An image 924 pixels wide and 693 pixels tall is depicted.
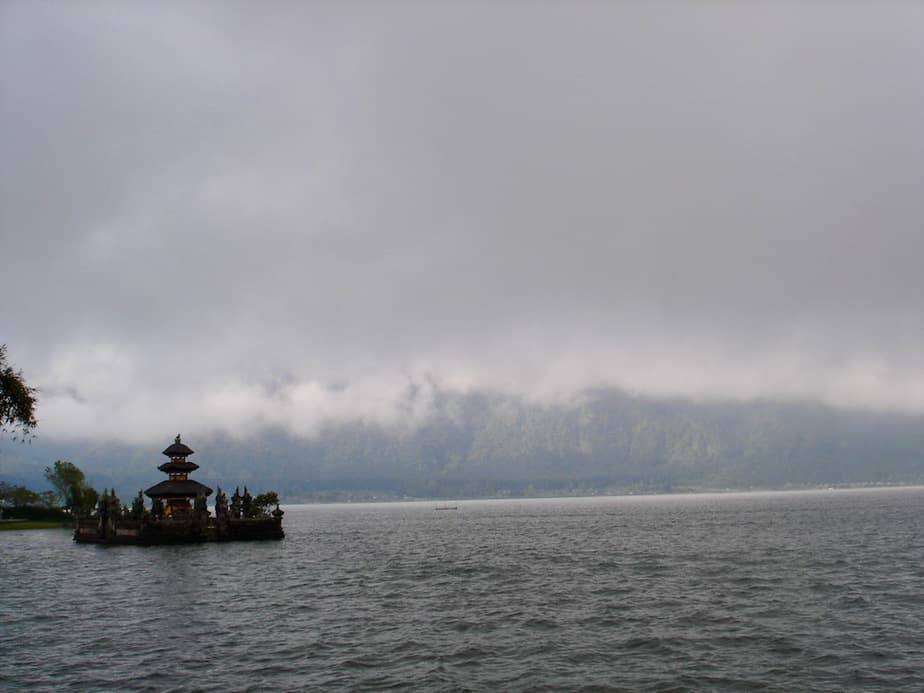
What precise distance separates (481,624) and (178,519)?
81.0 m

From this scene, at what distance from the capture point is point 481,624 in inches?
1474

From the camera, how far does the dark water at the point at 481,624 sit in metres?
27.1

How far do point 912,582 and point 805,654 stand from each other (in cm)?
2677

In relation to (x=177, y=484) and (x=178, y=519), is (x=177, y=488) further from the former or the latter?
(x=178, y=519)

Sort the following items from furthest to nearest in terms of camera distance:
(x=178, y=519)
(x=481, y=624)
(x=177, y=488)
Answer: (x=177, y=488) < (x=178, y=519) < (x=481, y=624)

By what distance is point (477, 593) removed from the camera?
4912 cm

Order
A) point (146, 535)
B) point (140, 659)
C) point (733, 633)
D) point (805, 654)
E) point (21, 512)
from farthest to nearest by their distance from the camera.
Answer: point (21, 512) < point (146, 535) < point (733, 633) < point (140, 659) < point (805, 654)

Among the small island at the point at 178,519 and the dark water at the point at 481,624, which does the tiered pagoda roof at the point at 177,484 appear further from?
the dark water at the point at 481,624

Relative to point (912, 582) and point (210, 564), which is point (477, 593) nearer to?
point (912, 582)

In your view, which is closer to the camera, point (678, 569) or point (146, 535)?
point (678, 569)

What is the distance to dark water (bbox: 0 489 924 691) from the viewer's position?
27.1m

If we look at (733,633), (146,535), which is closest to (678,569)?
(733,633)

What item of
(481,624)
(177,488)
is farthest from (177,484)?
(481,624)

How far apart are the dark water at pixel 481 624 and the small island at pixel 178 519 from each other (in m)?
30.0
